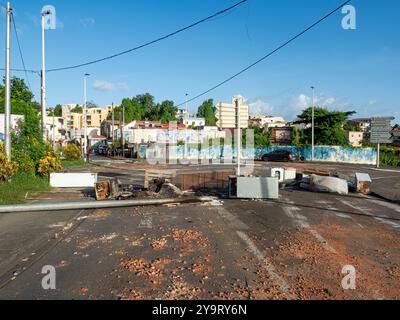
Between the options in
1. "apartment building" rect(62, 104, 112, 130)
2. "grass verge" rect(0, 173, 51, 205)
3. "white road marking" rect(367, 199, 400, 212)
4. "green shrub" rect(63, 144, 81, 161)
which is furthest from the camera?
"apartment building" rect(62, 104, 112, 130)

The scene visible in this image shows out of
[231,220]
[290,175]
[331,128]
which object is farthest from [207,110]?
[231,220]

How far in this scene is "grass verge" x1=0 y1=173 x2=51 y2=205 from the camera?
514 inches

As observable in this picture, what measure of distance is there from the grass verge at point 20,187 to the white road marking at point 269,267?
29.5ft

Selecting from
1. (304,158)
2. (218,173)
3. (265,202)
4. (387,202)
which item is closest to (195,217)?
(265,202)

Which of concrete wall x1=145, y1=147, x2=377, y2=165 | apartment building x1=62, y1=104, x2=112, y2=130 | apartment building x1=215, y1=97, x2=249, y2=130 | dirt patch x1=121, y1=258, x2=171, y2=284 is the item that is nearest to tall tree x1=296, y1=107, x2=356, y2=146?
concrete wall x1=145, y1=147, x2=377, y2=165

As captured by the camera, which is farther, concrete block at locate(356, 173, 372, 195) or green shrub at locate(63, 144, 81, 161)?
green shrub at locate(63, 144, 81, 161)

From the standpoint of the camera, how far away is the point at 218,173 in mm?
17062

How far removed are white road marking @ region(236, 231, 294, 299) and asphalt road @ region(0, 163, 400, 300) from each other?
0.02 metres

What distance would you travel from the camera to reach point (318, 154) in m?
45.2

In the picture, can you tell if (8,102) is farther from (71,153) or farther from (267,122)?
(267,122)

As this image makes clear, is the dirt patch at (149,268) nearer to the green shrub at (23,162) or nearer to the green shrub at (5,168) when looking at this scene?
the green shrub at (5,168)

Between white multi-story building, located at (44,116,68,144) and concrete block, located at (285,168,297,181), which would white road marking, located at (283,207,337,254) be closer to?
concrete block, located at (285,168,297,181)

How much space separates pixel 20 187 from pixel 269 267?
13.5m

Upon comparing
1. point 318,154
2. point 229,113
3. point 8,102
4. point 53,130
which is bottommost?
point 318,154
